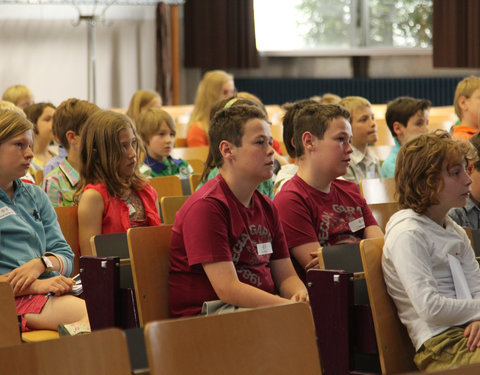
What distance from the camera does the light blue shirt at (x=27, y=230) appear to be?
2.88 metres

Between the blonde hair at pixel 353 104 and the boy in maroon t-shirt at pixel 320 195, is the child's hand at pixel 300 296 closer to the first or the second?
the boy in maroon t-shirt at pixel 320 195

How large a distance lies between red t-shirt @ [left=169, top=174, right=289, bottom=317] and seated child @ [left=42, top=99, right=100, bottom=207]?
115cm

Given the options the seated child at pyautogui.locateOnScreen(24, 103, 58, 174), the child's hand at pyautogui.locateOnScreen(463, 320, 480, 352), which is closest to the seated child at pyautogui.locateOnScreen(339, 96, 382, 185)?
the seated child at pyautogui.locateOnScreen(24, 103, 58, 174)

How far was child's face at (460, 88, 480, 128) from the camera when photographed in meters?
5.03

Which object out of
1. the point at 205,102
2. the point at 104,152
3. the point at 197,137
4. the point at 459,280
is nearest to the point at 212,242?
the point at 459,280

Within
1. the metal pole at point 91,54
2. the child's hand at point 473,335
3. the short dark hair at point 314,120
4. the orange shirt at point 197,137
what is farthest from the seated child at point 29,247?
the metal pole at point 91,54

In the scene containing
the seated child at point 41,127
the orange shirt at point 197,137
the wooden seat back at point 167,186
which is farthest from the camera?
the orange shirt at point 197,137

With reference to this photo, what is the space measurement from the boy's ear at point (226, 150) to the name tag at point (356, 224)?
66 cm

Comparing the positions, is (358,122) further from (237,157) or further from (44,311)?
(44,311)

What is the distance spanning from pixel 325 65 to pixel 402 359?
975cm

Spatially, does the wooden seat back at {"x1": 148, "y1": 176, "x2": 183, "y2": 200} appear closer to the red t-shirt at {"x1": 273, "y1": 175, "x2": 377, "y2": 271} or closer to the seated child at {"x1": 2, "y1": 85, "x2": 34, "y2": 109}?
the red t-shirt at {"x1": 273, "y1": 175, "x2": 377, "y2": 271}

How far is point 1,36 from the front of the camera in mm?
9461

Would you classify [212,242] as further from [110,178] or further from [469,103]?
[469,103]

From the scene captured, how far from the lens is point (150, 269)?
2.62 metres
